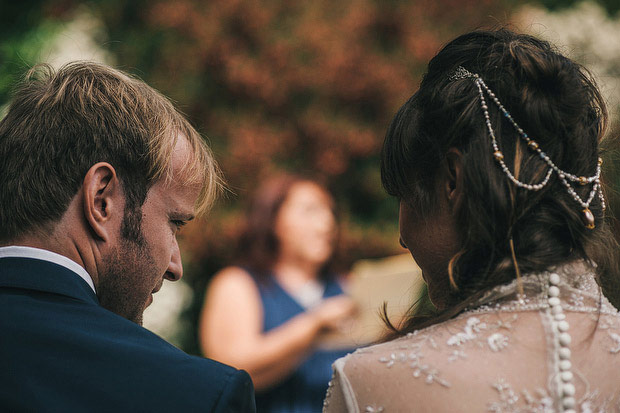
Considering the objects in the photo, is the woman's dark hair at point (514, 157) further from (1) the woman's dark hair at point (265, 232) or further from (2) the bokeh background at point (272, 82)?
(2) the bokeh background at point (272, 82)

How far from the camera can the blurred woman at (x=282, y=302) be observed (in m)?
4.28

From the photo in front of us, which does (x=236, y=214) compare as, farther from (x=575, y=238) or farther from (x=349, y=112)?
(x=575, y=238)

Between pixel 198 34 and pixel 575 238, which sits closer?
pixel 575 238

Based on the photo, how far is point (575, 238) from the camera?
5.65 ft

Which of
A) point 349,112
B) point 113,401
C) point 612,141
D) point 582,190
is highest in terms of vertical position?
point 349,112

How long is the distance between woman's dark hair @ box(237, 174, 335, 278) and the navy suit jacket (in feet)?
9.44

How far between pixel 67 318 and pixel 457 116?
3.71 feet

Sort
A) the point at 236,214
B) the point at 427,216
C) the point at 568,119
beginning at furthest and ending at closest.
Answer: the point at 236,214 → the point at 427,216 → the point at 568,119

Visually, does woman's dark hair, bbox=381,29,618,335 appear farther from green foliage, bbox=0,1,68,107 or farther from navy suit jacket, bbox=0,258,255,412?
green foliage, bbox=0,1,68,107

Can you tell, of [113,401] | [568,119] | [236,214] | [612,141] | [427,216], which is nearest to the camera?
[113,401]

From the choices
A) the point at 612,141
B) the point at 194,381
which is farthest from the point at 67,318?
the point at 612,141

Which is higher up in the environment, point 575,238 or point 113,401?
point 575,238

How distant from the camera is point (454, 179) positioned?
1.78 metres

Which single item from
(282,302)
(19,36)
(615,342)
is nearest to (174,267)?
(615,342)
